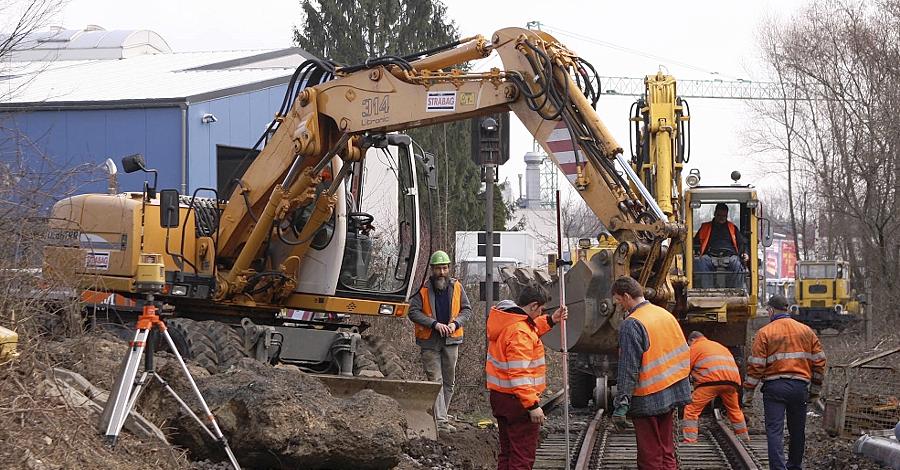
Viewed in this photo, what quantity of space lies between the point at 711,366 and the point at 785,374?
1.94 m

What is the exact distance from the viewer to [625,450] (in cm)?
1361

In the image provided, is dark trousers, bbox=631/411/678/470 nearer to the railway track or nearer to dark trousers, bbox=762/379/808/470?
dark trousers, bbox=762/379/808/470

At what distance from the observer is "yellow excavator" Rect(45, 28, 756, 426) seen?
36.9ft

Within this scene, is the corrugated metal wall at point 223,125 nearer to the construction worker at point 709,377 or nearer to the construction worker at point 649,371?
the construction worker at point 709,377

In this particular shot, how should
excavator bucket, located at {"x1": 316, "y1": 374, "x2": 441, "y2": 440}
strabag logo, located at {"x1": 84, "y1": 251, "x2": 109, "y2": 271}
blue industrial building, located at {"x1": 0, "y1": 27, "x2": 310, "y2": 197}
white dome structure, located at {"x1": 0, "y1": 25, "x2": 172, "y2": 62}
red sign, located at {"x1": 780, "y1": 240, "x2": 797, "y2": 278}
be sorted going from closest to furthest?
excavator bucket, located at {"x1": 316, "y1": 374, "x2": 441, "y2": 440} → strabag logo, located at {"x1": 84, "y1": 251, "x2": 109, "y2": 271} → blue industrial building, located at {"x1": 0, "y1": 27, "x2": 310, "y2": 197} → white dome structure, located at {"x1": 0, "y1": 25, "x2": 172, "y2": 62} → red sign, located at {"x1": 780, "y1": 240, "x2": 797, "y2": 278}

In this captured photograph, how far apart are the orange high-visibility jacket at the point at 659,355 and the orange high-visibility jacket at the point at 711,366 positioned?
3.94 m

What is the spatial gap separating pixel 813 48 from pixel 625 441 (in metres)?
29.3

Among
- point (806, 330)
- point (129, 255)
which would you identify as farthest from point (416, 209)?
point (806, 330)

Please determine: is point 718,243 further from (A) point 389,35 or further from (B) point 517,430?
(A) point 389,35

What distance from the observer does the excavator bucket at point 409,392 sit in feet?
38.6

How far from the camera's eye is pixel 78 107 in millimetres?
27484

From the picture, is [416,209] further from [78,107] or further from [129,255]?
[78,107]

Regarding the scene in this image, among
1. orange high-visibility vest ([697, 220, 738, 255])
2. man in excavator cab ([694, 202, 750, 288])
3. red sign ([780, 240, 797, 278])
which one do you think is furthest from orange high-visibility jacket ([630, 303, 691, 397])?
red sign ([780, 240, 797, 278])

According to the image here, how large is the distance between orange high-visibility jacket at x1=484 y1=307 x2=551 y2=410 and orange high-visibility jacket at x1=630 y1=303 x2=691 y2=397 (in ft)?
2.39
